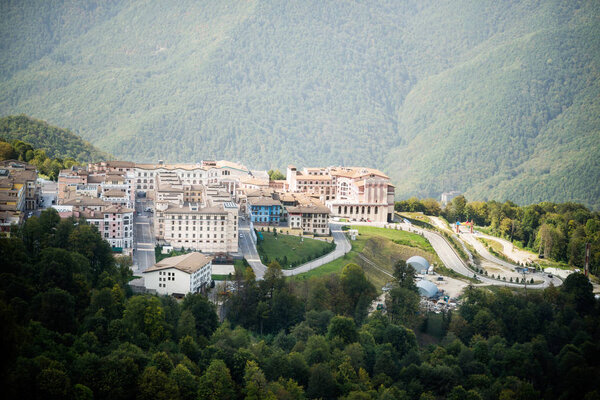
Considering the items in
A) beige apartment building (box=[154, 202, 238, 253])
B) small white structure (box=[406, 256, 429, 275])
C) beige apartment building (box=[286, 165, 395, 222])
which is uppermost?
beige apartment building (box=[286, 165, 395, 222])

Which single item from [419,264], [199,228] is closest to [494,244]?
[419,264]

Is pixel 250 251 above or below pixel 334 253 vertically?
above

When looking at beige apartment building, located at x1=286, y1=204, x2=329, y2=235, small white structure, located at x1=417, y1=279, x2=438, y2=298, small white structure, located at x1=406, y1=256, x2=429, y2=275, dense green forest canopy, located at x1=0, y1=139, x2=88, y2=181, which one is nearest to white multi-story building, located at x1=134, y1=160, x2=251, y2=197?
dense green forest canopy, located at x1=0, y1=139, x2=88, y2=181

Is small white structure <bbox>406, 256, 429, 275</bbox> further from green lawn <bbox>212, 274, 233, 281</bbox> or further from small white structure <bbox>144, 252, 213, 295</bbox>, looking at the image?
small white structure <bbox>144, 252, 213, 295</bbox>

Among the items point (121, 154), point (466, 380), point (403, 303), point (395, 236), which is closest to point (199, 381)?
point (466, 380)

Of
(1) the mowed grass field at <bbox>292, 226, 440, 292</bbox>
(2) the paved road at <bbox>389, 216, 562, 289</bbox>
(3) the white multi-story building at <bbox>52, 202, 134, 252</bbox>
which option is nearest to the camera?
(3) the white multi-story building at <bbox>52, 202, 134, 252</bbox>

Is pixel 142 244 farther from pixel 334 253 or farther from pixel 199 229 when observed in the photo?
pixel 334 253
